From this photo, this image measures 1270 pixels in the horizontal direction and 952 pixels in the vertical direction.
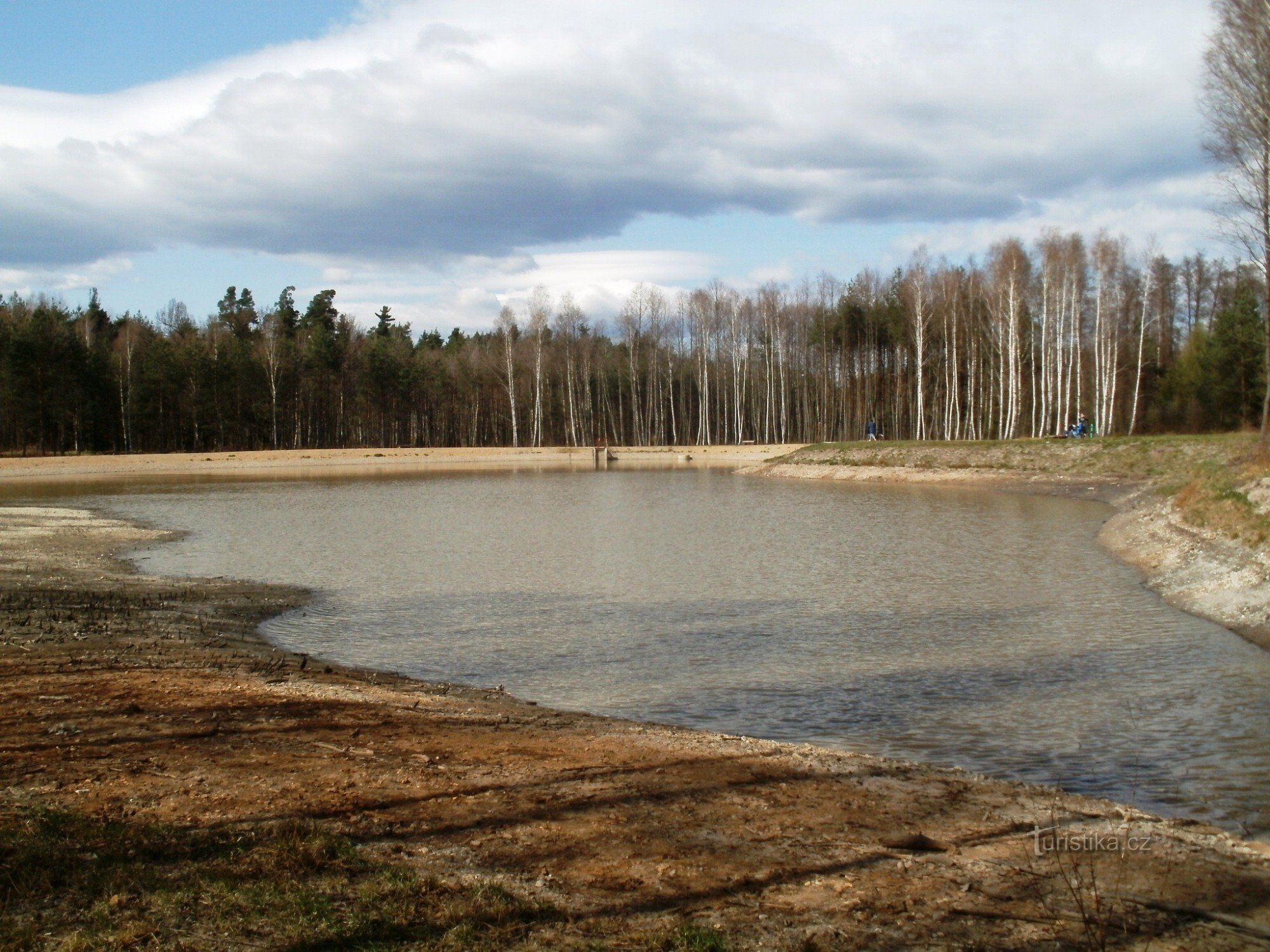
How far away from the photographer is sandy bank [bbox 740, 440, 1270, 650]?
15.6 metres

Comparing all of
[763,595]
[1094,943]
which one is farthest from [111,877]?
[763,595]

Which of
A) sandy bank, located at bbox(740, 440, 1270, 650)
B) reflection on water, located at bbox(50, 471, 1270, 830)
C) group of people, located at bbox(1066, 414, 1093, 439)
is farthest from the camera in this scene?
group of people, located at bbox(1066, 414, 1093, 439)

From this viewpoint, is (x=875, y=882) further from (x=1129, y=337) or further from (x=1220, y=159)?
(x=1129, y=337)

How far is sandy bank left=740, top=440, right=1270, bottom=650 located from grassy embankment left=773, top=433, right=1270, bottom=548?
100 millimetres

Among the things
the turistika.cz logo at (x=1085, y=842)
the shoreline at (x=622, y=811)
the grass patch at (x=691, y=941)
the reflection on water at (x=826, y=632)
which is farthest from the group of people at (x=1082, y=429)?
the grass patch at (x=691, y=941)

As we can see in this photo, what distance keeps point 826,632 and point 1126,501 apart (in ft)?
76.1

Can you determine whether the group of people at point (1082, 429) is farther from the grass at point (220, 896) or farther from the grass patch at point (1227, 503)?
the grass at point (220, 896)

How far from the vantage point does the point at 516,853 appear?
5.76 meters

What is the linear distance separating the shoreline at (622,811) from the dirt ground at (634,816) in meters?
0.02

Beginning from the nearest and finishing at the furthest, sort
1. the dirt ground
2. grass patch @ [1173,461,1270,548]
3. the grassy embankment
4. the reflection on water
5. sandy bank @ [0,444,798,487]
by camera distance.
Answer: the dirt ground → the reflection on water → grass patch @ [1173,461,1270,548] → the grassy embankment → sandy bank @ [0,444,798,487]

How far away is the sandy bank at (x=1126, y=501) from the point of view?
15.6 metres

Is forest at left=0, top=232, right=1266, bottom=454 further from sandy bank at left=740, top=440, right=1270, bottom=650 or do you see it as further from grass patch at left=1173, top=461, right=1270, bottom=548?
grass patch at left=1173, top=461, right=1270, bottom=548

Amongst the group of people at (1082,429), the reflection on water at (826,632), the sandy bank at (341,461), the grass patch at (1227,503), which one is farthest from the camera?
the sandy bank at (341,461)

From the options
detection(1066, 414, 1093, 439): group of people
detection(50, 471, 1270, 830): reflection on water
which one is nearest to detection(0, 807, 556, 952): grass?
detection(50, 471, 1270, 830): reflection on water
